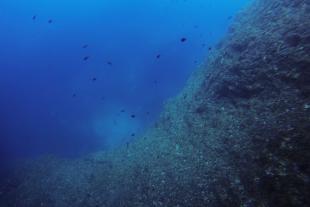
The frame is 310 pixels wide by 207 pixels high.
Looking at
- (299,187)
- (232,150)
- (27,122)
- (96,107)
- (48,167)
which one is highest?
(299,187)

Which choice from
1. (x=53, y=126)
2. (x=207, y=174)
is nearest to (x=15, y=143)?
(x=53, y=126)

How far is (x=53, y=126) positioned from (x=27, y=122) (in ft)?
23.1

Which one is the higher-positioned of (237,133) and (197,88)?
(237,133)

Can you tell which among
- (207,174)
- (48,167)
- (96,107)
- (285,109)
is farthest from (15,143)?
(285,109)

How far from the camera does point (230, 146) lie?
9.77m

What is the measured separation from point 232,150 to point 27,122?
121 feet

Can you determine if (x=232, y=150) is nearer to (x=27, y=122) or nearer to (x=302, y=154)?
(x=302, y=154)

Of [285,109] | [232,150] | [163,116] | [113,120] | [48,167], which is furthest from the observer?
[113,120]

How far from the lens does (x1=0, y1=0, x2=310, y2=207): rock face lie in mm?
7504

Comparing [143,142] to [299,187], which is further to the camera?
[143,142]

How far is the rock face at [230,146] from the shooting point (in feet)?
24.6

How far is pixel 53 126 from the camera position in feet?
115

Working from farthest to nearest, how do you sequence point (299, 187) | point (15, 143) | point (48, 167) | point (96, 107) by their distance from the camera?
point (96, 107), point (15, 143), point (48, 167), point (299, 187)

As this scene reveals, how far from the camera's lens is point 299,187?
650 cm
